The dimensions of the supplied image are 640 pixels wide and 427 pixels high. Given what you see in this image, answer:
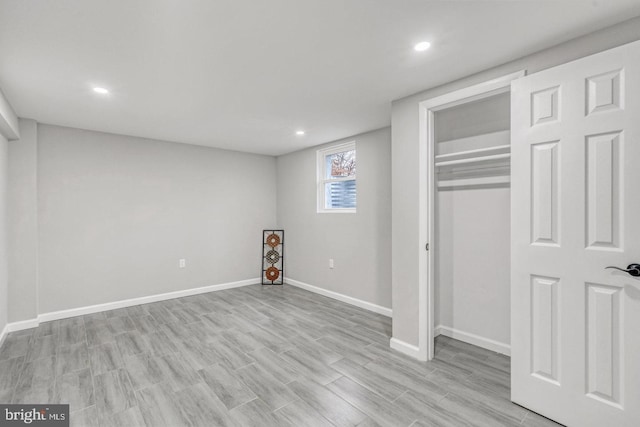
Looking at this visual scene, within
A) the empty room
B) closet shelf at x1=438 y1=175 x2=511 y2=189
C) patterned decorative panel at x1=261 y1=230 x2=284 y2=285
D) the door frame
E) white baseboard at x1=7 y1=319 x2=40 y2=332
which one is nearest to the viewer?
the empty room

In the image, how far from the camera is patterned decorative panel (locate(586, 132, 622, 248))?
1599 millimetres

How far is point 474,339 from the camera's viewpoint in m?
2.86

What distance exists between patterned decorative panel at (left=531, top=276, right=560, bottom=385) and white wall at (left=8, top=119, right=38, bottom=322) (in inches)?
194

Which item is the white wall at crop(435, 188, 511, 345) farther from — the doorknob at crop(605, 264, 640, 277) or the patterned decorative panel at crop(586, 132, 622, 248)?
the doorknob at crop(605, 264, 640, 277)

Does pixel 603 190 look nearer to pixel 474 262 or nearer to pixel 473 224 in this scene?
pixel 473 224

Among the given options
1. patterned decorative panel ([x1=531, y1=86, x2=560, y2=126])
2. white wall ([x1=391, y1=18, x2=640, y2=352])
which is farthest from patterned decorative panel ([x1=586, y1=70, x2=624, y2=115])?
white wall ([x1=391, y1=18, x2=640, y2=352])

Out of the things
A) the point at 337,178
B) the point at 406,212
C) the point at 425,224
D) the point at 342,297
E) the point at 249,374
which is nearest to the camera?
the point at 249,374

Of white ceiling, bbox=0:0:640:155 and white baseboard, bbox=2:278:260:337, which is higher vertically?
white ceiling, bbox=0:0:640:155

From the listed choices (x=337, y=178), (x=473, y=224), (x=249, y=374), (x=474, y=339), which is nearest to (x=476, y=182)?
(x=473, y=224)

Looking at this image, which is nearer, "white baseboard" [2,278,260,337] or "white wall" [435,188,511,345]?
"white wall" [435,188,511,345]

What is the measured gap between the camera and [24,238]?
3285 mm

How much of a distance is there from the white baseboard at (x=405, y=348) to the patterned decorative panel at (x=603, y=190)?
1.55 meters

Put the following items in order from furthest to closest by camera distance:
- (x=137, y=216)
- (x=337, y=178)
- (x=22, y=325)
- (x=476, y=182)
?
(x=337, y=178) → (x=137, y=216) → (x=22, y=325) → (x=476, y=182)

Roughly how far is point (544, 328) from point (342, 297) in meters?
2.68
